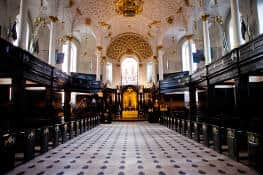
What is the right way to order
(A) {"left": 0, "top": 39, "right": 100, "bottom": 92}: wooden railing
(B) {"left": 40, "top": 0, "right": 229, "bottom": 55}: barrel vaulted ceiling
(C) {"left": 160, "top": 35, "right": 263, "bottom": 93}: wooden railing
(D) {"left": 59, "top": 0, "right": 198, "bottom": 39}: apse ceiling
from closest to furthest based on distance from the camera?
1. (C) {"left": 160, "top": 35, "right": 263, "bottom": 93}: wooden railing
2. (A) {"left": 0, "top": 39, "right": 100, "bottom": 92}: wooden railing
3. (B) {"left": 40, "top": 0, "right": 229, "bottom": 55}: barrel vaulted ceiling
4. (D) {"left": 59, "top": 0, "right": 198, "bottom": 39}: apse ceiling

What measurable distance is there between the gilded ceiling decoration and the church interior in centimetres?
14

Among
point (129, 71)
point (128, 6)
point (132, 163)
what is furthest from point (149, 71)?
point (132, 163)

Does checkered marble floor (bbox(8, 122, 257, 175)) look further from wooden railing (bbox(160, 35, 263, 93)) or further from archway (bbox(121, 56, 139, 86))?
archway (bbox(121, 56, 139, 86))

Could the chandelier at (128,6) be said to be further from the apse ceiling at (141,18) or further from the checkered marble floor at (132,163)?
the checkered marble floor at (132,163)

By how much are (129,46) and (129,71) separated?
360 cm

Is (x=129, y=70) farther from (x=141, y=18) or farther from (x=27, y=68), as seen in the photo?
(x=27, y=68)

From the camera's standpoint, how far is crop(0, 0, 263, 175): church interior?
6.12 meters

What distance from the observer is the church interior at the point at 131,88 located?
20.1 ft

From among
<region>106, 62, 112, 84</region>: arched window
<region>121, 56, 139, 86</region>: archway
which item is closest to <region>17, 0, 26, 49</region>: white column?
<region>106, 62, 112, 84</region>: arched window

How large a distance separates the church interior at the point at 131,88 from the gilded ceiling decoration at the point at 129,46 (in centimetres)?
14

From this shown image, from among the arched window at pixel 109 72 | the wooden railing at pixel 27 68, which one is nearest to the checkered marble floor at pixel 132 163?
the wooden railing at pixel 27 68

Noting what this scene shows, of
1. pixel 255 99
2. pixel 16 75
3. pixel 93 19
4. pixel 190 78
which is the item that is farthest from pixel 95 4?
pixel 255 99

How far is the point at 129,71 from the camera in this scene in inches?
1142

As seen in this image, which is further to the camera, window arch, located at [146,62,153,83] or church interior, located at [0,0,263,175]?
window arch, located at [146,62,153,83]
